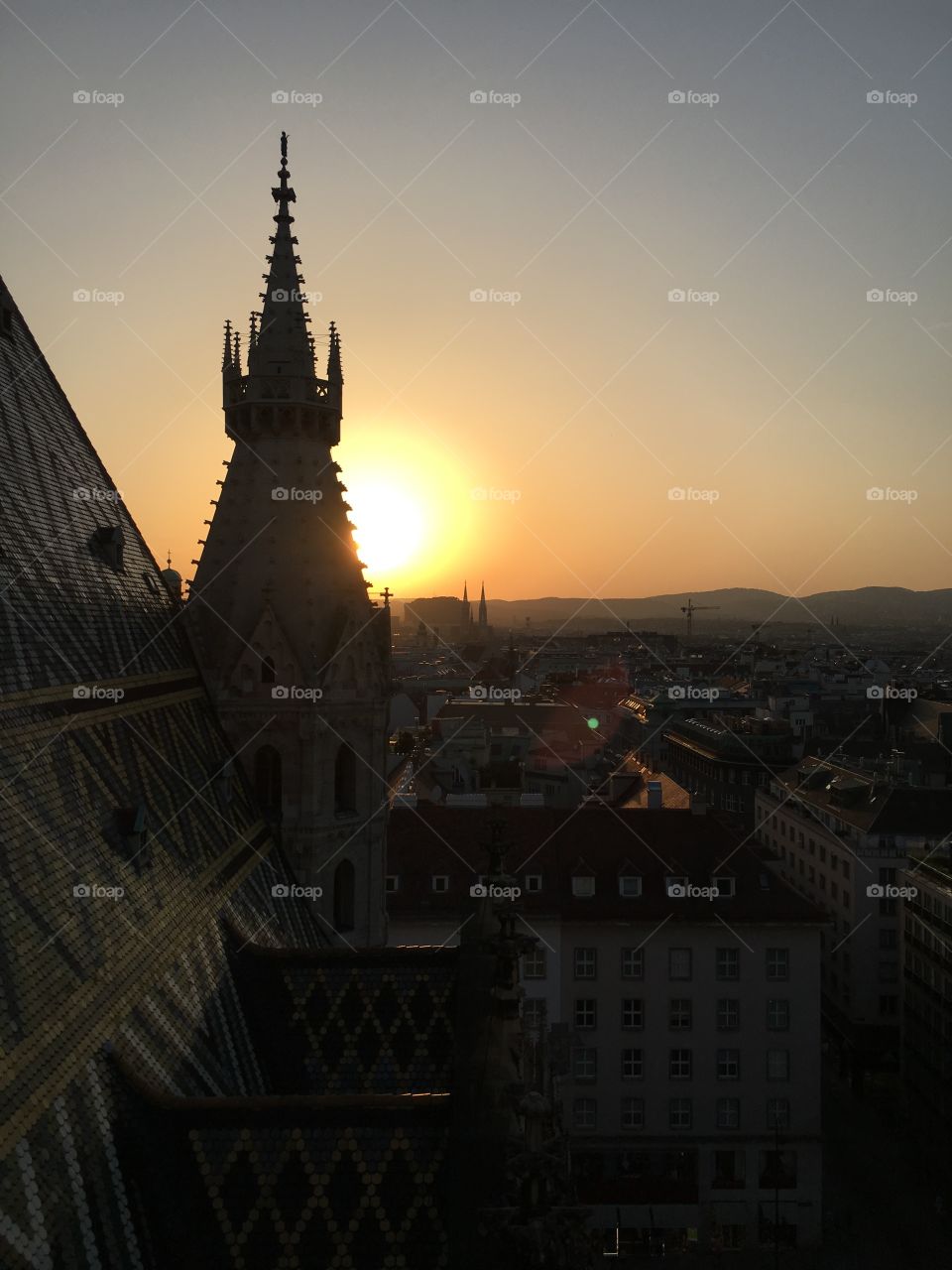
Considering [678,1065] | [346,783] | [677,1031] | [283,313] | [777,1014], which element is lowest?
[678,1065]

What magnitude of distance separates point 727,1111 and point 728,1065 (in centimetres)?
166

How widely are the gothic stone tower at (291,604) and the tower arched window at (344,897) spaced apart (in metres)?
0.02

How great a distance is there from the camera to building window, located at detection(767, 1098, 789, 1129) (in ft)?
131

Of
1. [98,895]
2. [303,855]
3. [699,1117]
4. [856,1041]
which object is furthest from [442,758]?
[98,895]

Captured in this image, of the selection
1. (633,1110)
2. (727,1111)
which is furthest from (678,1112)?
(727,1111)

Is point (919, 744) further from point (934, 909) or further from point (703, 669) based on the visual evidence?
point (703, 669)

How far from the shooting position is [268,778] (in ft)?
71.8

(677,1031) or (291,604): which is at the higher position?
(291,604)

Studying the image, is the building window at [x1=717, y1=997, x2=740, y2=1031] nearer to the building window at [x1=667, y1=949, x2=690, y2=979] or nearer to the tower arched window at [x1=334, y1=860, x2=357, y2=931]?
the building window at [x1=667, y1=949, x2=690, y2=979]

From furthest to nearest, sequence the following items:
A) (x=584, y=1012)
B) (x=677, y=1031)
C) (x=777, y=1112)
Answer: (x=584, y=1012) < (x=677, y=1031) < (x=777, y=1112)

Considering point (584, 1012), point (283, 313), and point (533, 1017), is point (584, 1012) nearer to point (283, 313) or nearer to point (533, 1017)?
point (533, 1017)

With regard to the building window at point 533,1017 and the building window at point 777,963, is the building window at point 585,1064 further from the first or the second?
the building window at point 777,963

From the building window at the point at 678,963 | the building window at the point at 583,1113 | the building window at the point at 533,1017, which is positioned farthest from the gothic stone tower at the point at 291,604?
the building window at the point at 583,1113

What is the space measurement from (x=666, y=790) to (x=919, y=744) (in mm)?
25859
